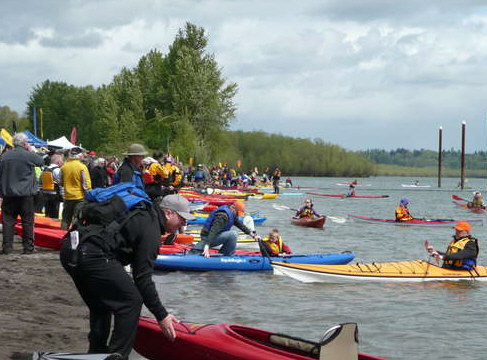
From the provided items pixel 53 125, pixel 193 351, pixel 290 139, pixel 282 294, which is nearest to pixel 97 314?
pixel 193 351

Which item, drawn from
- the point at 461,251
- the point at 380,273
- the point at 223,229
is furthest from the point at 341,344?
the point at 461,251

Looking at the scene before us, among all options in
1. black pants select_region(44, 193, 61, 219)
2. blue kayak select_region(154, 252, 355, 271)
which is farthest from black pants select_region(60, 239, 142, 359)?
black pants select_region(44, 193, 61, 219)

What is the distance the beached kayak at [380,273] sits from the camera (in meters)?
12.6

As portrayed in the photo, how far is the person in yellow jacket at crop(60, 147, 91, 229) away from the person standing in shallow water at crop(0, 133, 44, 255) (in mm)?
1483

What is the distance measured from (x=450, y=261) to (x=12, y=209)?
792 centimetres

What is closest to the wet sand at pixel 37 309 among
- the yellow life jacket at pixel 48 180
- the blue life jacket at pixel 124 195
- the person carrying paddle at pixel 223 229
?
the blue life jacket at pixel 124 195

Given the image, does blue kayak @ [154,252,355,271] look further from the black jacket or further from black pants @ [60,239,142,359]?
black pants @ [60,239,142,359]

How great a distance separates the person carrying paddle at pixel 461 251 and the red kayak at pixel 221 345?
25.1 ft

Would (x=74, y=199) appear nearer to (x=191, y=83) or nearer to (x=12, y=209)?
(x=12, y=209)

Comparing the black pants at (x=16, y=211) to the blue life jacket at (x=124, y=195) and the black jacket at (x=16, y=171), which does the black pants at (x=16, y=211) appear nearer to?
the black jacket at (x=16, y=171)

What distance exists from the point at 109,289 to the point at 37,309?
13.2 ft

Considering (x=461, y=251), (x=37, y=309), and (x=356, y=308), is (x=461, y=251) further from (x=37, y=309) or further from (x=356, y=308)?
(x=37, y=309)

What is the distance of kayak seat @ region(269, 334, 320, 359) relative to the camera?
5570 millimetres

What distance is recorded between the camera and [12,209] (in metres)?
11.0
